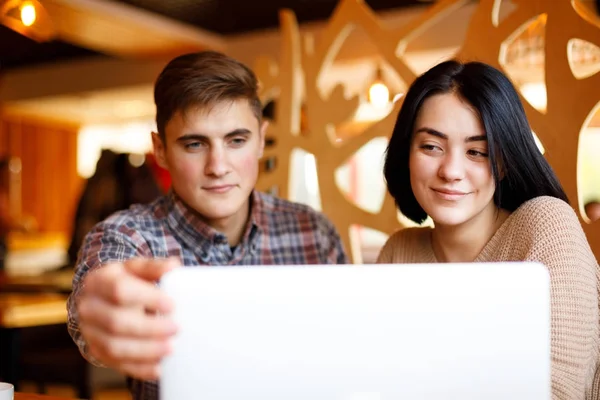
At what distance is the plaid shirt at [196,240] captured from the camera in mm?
1492

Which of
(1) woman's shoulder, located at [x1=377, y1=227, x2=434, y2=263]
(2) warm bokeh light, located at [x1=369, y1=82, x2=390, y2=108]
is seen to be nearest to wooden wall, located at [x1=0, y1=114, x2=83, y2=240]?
(2) warm bokeh light, located at [x1=369, y1=82, x2=390, y2=108]

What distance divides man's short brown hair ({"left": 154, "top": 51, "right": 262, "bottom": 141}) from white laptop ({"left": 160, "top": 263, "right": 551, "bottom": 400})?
0.99 metres

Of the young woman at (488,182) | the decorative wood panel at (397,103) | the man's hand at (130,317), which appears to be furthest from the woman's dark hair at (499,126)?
the man's hand at (130,317)

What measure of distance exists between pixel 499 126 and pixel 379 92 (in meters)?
2.62

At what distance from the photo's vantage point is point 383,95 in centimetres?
398

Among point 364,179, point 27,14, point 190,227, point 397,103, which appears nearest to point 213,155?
point 190,227

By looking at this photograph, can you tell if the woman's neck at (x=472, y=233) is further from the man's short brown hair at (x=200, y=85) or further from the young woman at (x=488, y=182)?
the man's short brown hair at (x=200, y=85)

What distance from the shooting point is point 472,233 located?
1.41 metres

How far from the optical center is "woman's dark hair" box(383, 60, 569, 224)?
4.27 feet

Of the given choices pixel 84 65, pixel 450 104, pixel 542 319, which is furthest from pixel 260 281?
pixel 84 65

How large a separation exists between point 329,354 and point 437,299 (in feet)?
0.39

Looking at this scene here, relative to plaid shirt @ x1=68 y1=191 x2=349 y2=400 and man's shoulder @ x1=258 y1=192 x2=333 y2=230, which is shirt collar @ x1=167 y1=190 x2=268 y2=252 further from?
man's shoulder @ x1=258 y1=192 x2=333 y2=230

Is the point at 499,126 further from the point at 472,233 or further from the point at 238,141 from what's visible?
the point at 238,141

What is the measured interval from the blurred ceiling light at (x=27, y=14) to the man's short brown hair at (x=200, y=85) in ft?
1.74
